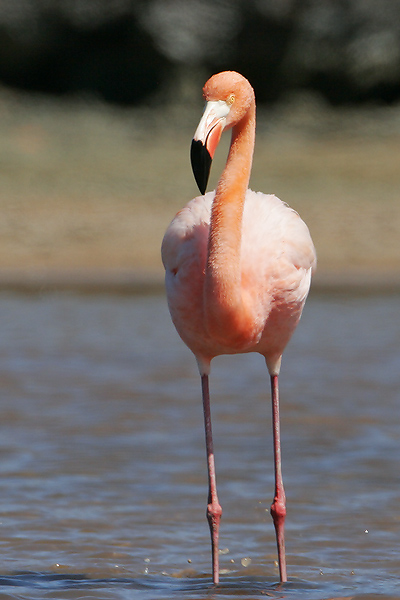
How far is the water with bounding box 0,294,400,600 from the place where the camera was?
3859 mm

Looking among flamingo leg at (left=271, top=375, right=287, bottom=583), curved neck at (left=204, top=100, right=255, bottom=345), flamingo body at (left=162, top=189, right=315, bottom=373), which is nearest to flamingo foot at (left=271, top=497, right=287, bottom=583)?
flamingo leg at (left=271, top=375, right=287, bottom=583)

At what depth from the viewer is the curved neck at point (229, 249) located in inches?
137

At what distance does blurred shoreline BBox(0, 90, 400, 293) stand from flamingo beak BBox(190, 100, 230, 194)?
752 cm

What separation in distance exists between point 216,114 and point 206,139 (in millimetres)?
199

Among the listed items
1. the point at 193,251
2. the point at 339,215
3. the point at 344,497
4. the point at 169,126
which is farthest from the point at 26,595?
the point at 169,126

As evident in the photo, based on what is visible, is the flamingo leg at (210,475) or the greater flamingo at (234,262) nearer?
the greater flamingo at (234,262)

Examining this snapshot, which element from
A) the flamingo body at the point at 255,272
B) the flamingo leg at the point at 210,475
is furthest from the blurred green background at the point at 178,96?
the flamingo leg at the point at 210,475

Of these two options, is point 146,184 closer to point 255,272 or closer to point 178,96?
point 178,96

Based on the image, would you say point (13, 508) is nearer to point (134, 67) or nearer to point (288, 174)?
point (288, 174)

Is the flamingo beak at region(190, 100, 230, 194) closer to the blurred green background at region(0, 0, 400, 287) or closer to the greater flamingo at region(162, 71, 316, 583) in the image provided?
the greater flamingo at region(162, 71, 316, 583)

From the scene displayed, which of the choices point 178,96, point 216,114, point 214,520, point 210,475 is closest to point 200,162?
point 216,114

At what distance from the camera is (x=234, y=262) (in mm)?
3488

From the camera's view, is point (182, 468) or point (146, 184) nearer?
point (182, 468)

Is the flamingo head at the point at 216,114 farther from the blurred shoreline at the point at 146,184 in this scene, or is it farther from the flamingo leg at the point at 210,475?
the blurred shoreline at the point at 146,184
